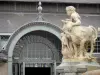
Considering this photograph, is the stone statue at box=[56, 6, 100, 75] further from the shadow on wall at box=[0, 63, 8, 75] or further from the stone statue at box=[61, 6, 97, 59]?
the shadow on wall at box=[0, 63, 8, 75]

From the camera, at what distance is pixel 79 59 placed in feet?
60.4

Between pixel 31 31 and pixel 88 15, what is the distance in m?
6.41

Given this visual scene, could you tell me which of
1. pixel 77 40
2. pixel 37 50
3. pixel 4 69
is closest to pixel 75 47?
pixel 77 40

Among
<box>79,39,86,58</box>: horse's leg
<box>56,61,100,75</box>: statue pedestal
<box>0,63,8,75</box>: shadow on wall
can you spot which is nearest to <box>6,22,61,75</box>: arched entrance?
<box>0,63,8,75</box>: shadow on wall

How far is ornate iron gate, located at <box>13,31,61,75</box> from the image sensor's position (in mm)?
31078

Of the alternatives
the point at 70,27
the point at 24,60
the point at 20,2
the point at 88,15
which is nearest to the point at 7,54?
the point at 24,60

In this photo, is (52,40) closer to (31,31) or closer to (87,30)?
(31,31)

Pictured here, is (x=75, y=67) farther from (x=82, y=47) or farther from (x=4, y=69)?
(x=4, y=69)

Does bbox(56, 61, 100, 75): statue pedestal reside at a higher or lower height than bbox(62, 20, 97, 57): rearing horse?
lower

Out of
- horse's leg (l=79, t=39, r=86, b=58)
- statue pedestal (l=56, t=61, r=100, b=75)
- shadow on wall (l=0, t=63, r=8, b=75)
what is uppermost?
horse's leg (l=79, t=39, r=86, b=58)

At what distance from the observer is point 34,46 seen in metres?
31.7

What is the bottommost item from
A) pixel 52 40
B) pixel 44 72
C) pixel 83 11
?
pixel 44 72

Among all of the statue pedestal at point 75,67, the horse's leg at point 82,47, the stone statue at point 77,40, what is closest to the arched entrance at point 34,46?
the stone statue at point 77,40

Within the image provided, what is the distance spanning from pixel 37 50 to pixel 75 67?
541 inches
